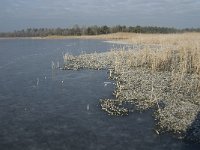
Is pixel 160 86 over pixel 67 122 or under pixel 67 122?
over

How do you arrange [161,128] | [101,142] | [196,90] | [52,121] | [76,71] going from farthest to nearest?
[76,71]
[196,90]
[52,121]
[161,128]
[101,142]

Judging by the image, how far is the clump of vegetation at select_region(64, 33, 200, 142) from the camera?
30.5 ft

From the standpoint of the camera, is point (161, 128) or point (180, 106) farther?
point (180, 106)

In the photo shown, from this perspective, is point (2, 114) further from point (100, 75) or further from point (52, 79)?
point (100, 75)

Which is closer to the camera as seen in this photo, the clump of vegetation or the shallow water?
the shallow water

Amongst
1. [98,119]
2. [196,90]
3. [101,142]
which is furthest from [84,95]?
[101,142]

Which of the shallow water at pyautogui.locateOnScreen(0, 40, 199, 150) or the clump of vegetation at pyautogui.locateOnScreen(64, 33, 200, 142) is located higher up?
the clump of vegetation at pyautogui.locateOnScreen(64, 33, 200, 142)

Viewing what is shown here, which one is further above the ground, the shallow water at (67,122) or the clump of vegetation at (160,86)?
the clump of vegetation at (160,86)

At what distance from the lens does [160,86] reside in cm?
→ 1269

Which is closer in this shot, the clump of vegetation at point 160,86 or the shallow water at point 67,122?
the shallow water at point 67,122

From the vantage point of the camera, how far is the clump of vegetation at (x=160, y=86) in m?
9.28

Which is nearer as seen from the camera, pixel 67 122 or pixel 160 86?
pixel 67 122

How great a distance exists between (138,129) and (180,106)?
208cm

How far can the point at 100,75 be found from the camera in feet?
55.9
